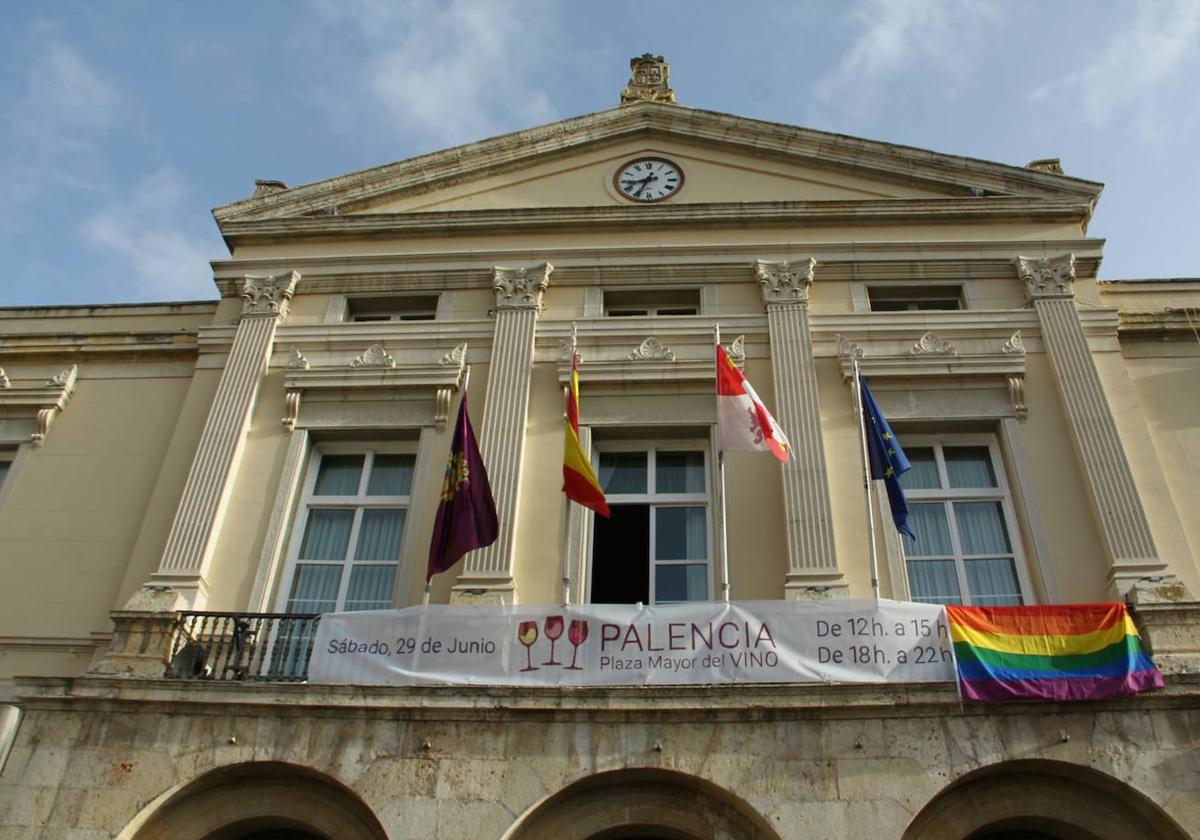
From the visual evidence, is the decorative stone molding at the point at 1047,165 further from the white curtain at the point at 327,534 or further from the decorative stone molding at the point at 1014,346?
the white curtain at the point at 327,534

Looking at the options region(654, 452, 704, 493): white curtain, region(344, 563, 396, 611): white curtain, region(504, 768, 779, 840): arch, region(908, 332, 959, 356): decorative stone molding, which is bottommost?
region(504, 768, 779, 840): arch

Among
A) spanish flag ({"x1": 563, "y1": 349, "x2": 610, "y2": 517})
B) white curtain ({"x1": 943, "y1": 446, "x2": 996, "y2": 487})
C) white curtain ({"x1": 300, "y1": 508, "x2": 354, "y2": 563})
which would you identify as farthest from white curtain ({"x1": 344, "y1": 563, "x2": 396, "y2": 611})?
white curtain ({"x1": 943, "y1": 446, "x2": 996, "y2": 487})

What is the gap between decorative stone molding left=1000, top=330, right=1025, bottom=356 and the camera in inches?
505

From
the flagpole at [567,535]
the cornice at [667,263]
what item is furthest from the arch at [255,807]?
the cornice at [667,263]

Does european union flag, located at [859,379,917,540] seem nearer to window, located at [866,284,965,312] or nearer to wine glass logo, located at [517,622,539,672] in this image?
window, located at [866,284,965,312]

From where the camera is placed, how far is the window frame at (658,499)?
38.2 ft

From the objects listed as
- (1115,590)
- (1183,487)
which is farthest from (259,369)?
(1183,487)

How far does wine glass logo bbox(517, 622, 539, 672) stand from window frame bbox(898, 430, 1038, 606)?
13.6ft

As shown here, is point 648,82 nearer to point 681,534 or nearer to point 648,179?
point 648,179

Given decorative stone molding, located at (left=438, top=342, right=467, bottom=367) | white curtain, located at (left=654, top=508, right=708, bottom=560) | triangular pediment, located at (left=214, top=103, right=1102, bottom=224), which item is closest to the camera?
white curtain, located at (left=654, top=508, right=708, bottom=560)

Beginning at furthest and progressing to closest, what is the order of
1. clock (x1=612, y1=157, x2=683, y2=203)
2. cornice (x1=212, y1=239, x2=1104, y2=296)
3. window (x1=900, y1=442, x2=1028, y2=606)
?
clock (x1=612, y1=157, x2=683, y2=203) < cornice (x1=212, y1=239, x2=1104, y2=296) < window (x1=900, y1=442, x2=1028, y2=606)

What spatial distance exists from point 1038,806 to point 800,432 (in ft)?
15.5

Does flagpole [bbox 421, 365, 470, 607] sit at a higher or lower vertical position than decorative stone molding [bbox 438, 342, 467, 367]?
lower

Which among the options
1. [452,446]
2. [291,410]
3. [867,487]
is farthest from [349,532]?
[867,487]
